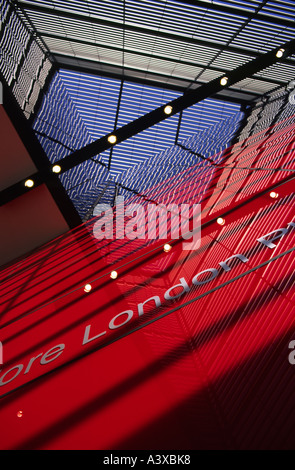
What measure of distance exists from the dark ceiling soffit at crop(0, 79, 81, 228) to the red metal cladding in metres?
5.71

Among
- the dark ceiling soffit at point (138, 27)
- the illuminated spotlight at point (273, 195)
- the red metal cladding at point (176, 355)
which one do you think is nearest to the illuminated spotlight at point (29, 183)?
the red metal cladding at point (176, 355)

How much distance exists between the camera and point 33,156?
9523mm

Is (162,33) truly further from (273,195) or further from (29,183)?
(273,195)

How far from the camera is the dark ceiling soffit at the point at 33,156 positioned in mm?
8914

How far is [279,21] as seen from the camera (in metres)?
10.9

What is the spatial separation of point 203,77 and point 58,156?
6238 mm

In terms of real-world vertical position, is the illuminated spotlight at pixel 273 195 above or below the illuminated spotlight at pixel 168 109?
below

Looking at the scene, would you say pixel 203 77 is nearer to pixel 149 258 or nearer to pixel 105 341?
pixel 149 258

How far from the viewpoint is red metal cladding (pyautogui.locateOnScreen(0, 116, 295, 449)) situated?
5.16 feet

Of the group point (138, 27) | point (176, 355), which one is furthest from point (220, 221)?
point (138, 27)

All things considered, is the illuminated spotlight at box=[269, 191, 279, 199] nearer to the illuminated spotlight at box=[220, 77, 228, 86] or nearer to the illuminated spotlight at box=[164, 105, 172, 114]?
the illuminated spotlight at box=[164, 105, 172, 114]

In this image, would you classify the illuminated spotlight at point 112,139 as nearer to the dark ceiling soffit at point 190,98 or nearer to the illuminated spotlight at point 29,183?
the dark ceiling soffit at point 190,98

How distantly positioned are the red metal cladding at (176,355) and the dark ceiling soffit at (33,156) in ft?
18.7

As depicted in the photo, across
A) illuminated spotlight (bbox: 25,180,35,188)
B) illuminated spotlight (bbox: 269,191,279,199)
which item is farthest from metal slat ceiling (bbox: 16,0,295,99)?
illuminated spotlight (bbox: 269,191,279,199)
